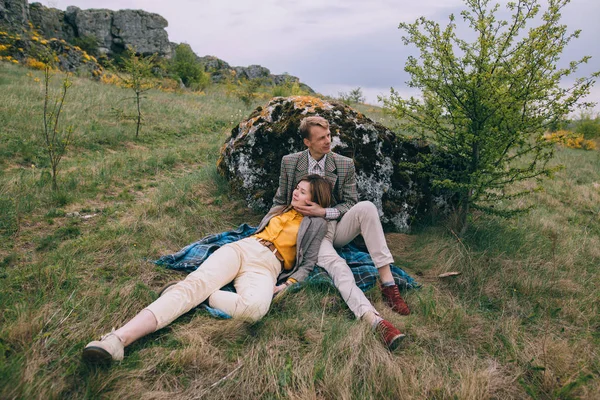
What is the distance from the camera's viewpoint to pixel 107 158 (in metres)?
6.64

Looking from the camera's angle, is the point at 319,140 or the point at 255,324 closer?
the point at 255,324

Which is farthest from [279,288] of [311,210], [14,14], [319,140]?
[14,14]

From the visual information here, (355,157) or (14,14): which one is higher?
(14,14)

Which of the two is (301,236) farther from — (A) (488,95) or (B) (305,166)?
(A) (488,95)

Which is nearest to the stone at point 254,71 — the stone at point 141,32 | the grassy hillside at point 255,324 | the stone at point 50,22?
the stone at point 141,32

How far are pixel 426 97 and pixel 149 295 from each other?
3.83 m

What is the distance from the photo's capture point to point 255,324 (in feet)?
8.80

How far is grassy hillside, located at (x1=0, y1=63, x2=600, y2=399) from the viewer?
2107mm

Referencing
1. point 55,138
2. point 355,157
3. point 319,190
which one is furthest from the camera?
point 55,138

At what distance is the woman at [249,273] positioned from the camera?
230cm

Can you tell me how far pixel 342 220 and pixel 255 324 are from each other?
1451mm

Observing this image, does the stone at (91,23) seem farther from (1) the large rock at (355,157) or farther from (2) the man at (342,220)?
(2) the man at (342,220)

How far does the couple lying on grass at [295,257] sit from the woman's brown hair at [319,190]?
10 mm

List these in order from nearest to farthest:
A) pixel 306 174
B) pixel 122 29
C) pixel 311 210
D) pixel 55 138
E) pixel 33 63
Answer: pixel 311 210 < pixel 306 174 < pixel 55 138 < pixel 33 63 < pixel 122 29
